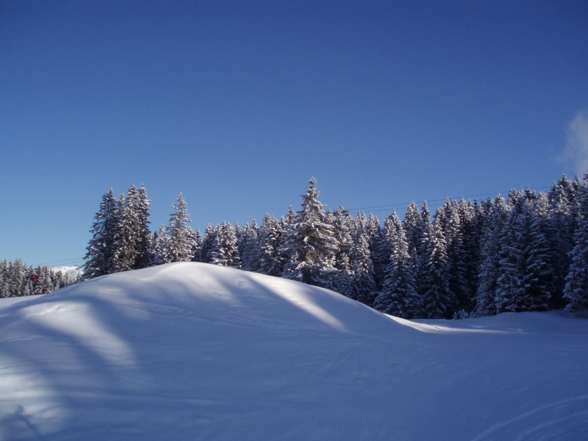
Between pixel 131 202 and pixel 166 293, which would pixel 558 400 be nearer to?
pixel 166 293

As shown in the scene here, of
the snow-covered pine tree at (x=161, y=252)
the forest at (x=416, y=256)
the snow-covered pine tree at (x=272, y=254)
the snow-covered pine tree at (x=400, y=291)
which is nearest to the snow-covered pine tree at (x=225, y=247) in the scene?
the forest at (x=416, y=256)

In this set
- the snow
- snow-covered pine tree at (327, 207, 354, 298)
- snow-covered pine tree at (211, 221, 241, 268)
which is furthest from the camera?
snow-covered pine tree at (211, 221, 241, 268)

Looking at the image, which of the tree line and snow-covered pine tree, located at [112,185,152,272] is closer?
snow-covered pine tree, located at [112,185,152,272]

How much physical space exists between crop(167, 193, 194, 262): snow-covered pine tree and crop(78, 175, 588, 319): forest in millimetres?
106

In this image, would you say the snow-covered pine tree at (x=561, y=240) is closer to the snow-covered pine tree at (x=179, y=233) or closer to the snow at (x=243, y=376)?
the snow at (x=243, y=376)

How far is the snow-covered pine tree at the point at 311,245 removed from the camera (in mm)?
26078

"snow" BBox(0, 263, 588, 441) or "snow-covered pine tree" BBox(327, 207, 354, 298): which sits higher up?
"snow-covered pine tree" BBox(327, 207, 354, 298)

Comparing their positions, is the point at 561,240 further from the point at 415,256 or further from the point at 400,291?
the point at 400,291

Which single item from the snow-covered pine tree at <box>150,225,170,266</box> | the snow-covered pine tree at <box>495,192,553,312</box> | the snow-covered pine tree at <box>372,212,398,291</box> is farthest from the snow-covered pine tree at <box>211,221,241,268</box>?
the snow-covered pine tree at <box>495,192,553,312</box>

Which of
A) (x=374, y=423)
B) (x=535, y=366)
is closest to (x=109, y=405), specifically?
(x=374, y=423)

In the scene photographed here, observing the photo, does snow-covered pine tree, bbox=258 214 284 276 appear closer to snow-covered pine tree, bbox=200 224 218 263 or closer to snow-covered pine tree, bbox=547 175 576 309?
snow-covered pine tree, bbox=200 224 218 263

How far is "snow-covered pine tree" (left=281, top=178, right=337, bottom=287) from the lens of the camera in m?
26.1

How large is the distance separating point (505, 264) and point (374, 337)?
26405 millimetres

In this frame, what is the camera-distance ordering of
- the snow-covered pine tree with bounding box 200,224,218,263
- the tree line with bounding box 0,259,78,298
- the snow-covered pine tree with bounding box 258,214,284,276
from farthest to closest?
the tree line with bounding box 0,259,78,298
the snow-covered pine tree with bounding box 200,224,218,263
the snow-covered pine tree with bounding box 258,214,284,276
